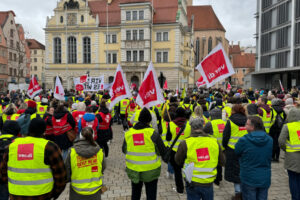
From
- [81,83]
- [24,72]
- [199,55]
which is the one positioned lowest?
[81,83]

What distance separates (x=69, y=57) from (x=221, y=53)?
42529mm

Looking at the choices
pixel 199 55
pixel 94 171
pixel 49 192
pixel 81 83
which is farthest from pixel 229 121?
pixel 199 55

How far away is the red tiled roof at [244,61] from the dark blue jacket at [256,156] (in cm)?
9313

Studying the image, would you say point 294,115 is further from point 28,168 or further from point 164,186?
point 28,168

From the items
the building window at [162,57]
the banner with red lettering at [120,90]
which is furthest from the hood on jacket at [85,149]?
the building window at [162,57]

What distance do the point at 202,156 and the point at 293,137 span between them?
202 cm

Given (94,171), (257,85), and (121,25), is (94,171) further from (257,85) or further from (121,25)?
(257,85)

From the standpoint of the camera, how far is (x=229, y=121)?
523 cm

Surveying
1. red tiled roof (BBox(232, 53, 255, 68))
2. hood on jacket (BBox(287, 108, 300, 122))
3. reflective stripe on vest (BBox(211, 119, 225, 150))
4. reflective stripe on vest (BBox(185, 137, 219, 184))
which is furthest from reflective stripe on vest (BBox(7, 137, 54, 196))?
red tiled roof (BBox(232, 53, 255, 68))

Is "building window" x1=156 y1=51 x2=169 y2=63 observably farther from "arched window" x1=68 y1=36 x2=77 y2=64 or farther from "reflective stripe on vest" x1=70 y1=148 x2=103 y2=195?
"reflective stripe on vest" x1=70 y1=148 x2=103 y2=195

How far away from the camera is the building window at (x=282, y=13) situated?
37219 millimetres

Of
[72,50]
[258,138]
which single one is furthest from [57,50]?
[258,138]

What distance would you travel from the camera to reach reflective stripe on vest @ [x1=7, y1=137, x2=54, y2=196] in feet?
10.9

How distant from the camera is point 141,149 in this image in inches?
172
